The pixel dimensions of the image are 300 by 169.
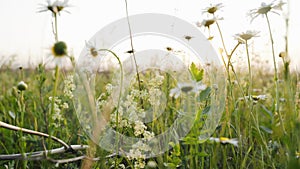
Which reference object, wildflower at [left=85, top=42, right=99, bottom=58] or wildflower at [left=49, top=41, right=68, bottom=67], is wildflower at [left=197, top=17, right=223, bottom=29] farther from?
wildflower at [left=49, top=41, right=68, bottom=67]

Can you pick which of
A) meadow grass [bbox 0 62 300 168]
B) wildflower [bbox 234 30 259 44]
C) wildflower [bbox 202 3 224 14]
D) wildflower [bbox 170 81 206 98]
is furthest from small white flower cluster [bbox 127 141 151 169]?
wildflower [bbox 202 3 224 14]

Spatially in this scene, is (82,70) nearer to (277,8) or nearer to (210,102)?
(210,102)

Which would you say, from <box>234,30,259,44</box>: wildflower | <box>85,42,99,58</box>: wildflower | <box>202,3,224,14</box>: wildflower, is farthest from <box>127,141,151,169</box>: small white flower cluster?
<box>202,3,224,14</box>: wildflower

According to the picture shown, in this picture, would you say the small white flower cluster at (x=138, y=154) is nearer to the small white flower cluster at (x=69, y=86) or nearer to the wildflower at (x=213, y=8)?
the small white flower cluster at (x=69, y=86)

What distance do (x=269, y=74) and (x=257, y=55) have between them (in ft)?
1.80

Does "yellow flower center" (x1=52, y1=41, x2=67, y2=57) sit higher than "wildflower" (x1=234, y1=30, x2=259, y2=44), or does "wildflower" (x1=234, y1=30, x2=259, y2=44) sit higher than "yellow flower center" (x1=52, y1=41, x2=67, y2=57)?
"wildflower" (x1=234, y1=30, x2=259, y2=44)

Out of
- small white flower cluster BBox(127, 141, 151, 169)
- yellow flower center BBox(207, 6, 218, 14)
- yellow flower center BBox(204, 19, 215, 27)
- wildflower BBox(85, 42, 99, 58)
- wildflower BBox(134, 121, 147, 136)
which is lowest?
small white flower cluster BBox(127, 141, 151, 169)

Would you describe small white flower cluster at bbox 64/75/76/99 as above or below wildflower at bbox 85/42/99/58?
below

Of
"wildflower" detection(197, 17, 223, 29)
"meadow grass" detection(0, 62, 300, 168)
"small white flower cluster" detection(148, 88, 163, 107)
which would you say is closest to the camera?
"meadow grass" detection(0, 62, 300, 168)

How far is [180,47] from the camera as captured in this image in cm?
132

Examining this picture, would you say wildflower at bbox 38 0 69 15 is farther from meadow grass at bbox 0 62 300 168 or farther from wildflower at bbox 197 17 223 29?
wildflower at bbox 197 17 223 29

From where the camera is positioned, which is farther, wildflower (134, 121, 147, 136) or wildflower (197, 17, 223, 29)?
wildflower (197, 17, 223, 29)

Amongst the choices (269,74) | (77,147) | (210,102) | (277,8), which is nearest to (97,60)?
(77,147)

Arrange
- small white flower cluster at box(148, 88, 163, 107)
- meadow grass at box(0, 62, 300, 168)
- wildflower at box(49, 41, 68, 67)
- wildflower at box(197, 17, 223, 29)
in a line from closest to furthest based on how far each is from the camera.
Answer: wildflower at box(49, 41, 68, 67)
meadow grass at box(0, 62, 300, 168)
small white flower cluster at box(148, 88, 163, 107)
wildflower at box(197, 17, 223, 29)
